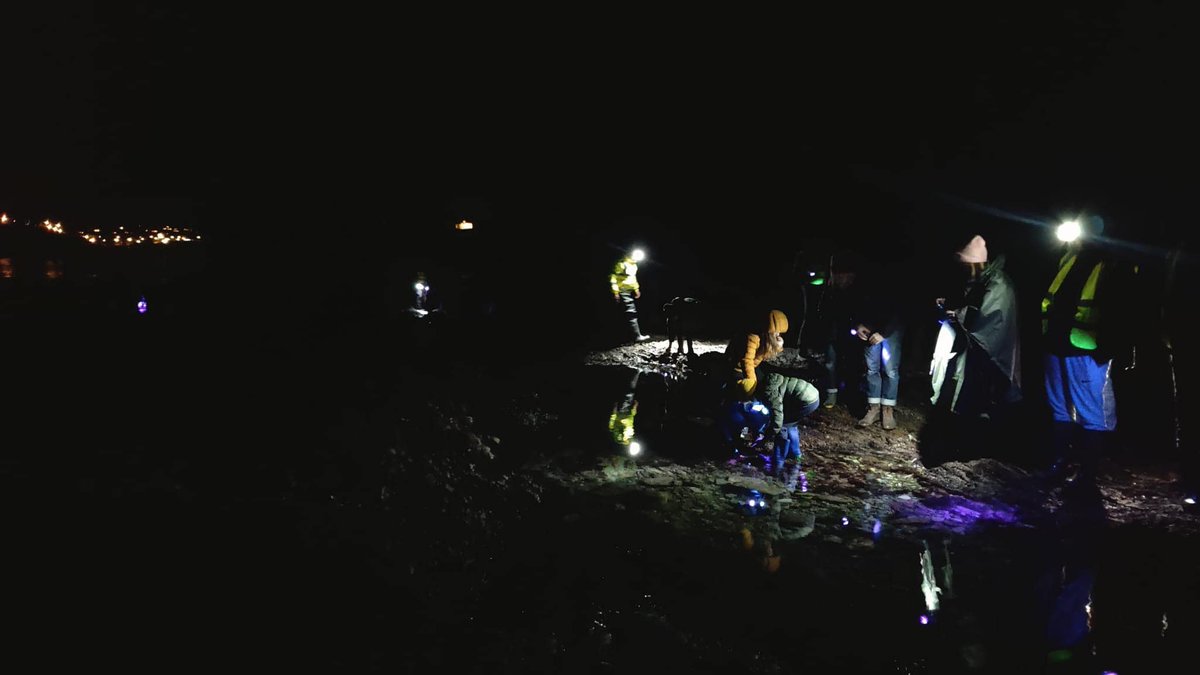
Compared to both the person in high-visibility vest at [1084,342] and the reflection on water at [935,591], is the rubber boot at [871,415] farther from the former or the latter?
the reflection on water at [935,591]

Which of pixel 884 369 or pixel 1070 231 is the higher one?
pixel 1070 231

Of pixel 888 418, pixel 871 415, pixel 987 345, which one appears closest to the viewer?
pixel 987 345

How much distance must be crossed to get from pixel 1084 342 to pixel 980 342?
0.95 m

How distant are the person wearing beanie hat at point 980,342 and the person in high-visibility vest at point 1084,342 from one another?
46 centimetres

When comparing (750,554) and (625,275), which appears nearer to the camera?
(750,554)

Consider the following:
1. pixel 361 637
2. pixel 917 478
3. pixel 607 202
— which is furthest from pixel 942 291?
pixel 607 202

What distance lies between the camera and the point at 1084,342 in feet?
16.0

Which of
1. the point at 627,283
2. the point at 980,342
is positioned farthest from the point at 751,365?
the point at 627,283

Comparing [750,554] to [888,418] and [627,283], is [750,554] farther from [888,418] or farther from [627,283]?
[627,283]

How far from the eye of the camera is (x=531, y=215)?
2583cm

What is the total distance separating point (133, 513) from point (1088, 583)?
670 centimetres

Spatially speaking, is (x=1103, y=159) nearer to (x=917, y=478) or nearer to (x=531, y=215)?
(x=917, y=478)

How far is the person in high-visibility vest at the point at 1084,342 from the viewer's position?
15.6 ft

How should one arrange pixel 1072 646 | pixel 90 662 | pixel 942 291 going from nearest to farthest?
pixel 90 662
pixel 1072 646
pixel 942 291
